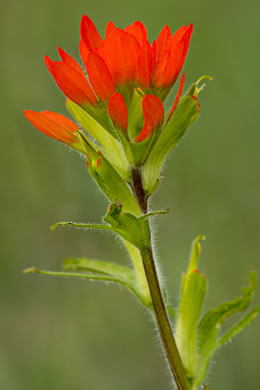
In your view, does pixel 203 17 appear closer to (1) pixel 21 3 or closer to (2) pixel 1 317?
(1) pixel 21 3

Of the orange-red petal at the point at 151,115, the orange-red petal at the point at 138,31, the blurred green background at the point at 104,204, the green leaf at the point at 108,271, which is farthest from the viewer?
the blurred green background at the point at 104,204

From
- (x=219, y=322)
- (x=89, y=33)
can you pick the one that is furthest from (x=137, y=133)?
(x=219, y=322)

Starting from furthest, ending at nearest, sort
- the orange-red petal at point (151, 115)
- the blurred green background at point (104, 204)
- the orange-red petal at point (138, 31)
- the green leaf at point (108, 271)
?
the blurred green background at point (104, 204)
the green leaf at point (108, 271)
the orange-red petal at point (138, 31)
the orange-red petal at point (151, 115)

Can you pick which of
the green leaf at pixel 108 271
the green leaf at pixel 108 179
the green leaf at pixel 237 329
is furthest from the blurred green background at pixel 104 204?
the green leaf at pixel 108 179

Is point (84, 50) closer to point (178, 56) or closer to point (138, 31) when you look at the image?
point (138, 31)

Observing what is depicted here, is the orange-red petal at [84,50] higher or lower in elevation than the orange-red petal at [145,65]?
higher

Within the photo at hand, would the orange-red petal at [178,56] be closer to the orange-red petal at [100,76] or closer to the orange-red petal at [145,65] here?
the orange-red petal at [145,65]
